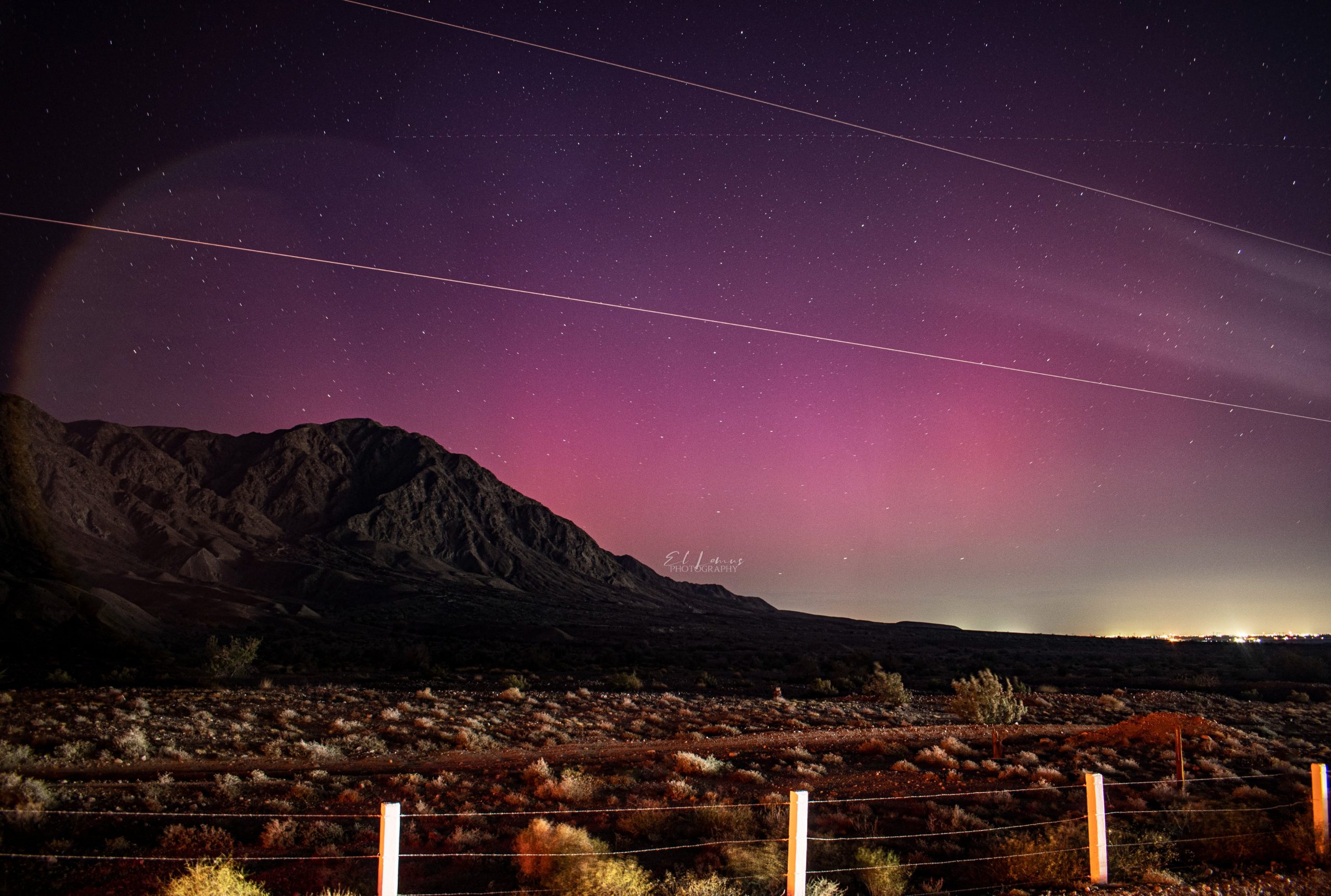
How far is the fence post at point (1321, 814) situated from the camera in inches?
394

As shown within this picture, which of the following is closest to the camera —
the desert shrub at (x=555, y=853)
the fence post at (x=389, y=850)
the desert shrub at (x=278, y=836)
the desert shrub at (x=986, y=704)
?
the fence post at (x=389, y=850)

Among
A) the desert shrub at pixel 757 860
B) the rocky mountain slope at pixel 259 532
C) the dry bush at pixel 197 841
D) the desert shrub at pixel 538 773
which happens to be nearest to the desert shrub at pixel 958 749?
the desert shrub at pixel 538 773

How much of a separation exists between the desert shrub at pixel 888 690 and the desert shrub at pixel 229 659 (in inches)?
1043

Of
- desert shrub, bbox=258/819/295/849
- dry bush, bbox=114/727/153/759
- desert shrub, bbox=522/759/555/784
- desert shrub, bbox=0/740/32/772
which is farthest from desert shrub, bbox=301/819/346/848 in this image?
dry bush, bbox=114/727/153/759

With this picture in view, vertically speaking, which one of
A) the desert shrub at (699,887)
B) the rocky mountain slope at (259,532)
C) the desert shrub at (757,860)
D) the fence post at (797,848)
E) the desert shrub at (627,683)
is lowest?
the desert shrub at (627,683)

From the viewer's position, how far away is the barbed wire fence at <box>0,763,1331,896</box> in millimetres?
7688

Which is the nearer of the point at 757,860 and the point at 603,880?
the point at 603,880

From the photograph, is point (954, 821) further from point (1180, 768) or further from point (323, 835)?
point (323, 835)

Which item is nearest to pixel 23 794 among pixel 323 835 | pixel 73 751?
pixel 323 835

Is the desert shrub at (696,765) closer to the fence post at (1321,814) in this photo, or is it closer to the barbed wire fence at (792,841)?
the barbed wire fence at (792,841)

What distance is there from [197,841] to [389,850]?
571 centimetres

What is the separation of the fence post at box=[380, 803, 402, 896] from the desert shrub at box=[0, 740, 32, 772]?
37.7ft

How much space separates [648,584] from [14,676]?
160 metres

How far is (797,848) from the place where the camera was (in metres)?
7.74
